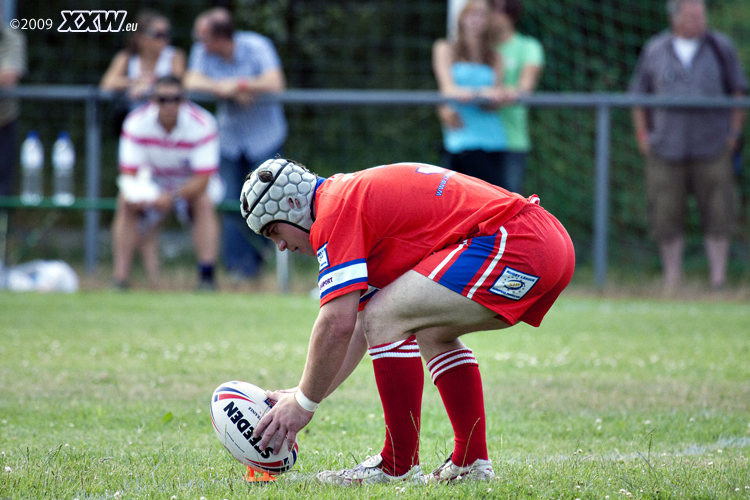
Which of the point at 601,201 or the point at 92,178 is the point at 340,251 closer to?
the point at 601,201

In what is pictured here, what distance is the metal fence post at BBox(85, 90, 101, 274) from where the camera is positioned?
1045cm

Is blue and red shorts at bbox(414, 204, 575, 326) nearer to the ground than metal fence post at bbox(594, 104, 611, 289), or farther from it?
farther from it

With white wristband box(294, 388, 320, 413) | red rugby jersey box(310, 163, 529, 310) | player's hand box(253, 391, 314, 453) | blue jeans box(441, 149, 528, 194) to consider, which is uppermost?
red rugby jersey box(310, 163, 529, 310)

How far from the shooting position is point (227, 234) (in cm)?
1032

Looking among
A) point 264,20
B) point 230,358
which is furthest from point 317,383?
point 264,20

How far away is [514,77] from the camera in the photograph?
9.88m

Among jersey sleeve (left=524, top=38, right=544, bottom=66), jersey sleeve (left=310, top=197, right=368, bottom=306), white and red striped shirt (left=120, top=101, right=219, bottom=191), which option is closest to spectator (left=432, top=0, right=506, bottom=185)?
jersey sleeve (left=524, top=38, right=544, bottom=66)

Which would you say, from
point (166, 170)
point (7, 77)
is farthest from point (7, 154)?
point (166, 170)

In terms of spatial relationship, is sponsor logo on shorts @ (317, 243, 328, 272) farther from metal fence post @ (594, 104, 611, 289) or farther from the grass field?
metal fence post @ (594, 104, 611, 289)

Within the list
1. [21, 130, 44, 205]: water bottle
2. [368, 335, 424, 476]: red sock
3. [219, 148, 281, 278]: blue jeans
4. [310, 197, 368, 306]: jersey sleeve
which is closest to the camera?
[310, 197, 368, 306]: jersey sleeve

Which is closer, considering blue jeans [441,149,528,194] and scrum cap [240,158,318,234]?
scrum cap [240,158,318,234]

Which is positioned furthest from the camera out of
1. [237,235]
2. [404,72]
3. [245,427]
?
[404,72]

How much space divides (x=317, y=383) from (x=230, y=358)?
3072 mm

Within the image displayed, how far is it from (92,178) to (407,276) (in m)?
8.39
